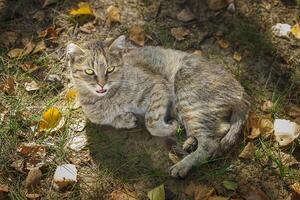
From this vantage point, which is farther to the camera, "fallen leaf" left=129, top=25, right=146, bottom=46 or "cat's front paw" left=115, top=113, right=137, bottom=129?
"fallen leaf" left=129, top=25, right=146, bottom=46

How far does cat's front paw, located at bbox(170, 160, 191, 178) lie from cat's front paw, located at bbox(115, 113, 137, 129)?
59 centimetres

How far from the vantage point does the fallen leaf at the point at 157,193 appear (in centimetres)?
345

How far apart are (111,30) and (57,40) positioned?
54cm

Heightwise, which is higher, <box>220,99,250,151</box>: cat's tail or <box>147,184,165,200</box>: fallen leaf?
<box>220,99,250,151</box>: cat's tail

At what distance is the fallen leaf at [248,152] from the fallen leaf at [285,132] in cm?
25

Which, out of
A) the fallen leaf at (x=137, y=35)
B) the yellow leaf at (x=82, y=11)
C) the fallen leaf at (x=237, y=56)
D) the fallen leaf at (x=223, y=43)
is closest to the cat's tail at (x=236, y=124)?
the fallen leaf at (x=237, y=56)

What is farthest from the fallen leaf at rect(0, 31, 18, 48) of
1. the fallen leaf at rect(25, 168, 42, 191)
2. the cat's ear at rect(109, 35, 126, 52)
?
the fallen leaf at rect(25, 168, 42, 191)

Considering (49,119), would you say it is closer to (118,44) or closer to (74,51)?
(74,51)

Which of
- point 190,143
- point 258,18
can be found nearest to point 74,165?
point 190,143

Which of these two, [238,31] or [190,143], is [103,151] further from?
[238,31]

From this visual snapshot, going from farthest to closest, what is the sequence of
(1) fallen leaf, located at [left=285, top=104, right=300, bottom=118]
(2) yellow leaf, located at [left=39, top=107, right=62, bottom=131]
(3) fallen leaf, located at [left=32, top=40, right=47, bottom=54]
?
(3) fallen leaf, located at [left=32, top=40, right=47, bottom=54]
(1) fallen leaf, located at [left=285, top=104, right=300, bottom=118]
(2) yellow leaf, located at [left=39, top=107, right=62, bottom=131]

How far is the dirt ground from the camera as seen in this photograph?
362 centimetres

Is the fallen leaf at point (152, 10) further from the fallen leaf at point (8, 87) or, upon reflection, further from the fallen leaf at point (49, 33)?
the fallen leaf at point (8, 87)

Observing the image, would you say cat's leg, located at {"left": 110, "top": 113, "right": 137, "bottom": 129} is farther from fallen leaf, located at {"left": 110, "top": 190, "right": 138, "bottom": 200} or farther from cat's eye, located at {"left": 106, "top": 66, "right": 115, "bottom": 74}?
fallen leaf, located at {"left": 110, "top": 190, "right": 138, "bottom": 200}
